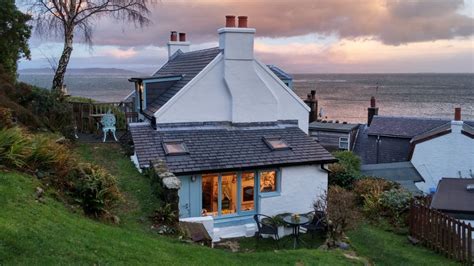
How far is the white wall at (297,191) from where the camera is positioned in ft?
50.8

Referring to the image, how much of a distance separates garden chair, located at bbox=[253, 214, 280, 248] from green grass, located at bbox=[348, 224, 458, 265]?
246cm

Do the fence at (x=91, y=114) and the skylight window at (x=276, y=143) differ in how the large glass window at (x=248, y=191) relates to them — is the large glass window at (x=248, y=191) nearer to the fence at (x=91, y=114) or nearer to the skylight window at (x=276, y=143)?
the skylight window at (x=276, y=143)

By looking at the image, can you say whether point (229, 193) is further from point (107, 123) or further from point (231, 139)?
point (107, 123)

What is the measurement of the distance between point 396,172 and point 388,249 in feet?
38.4

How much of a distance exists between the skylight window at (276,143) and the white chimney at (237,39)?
11.5ft

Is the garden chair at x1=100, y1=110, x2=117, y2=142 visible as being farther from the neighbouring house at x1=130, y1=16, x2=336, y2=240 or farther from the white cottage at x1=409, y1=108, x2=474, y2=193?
the white cottage at x1=409, y1=108, x2=474, y2=193

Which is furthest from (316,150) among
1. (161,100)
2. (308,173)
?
(161,100)

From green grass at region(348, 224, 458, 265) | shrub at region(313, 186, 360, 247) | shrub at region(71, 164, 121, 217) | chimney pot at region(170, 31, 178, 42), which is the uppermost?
chimney pot at region(170, 31, 178, 42)

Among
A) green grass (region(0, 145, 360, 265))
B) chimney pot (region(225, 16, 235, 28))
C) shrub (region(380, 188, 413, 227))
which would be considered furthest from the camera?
chimney pot (region(225, 16, 235, 28))

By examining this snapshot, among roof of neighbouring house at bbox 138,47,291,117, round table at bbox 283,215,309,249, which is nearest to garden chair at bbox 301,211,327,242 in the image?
round table at bbox 283,215,309,249

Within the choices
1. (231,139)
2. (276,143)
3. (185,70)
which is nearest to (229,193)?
(231,139)

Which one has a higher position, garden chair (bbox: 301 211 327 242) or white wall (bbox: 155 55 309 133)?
white wall (bbox: 155 55 309 133)

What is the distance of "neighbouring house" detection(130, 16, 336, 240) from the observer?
1488cm

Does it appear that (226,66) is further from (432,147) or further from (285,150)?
(432,147)
